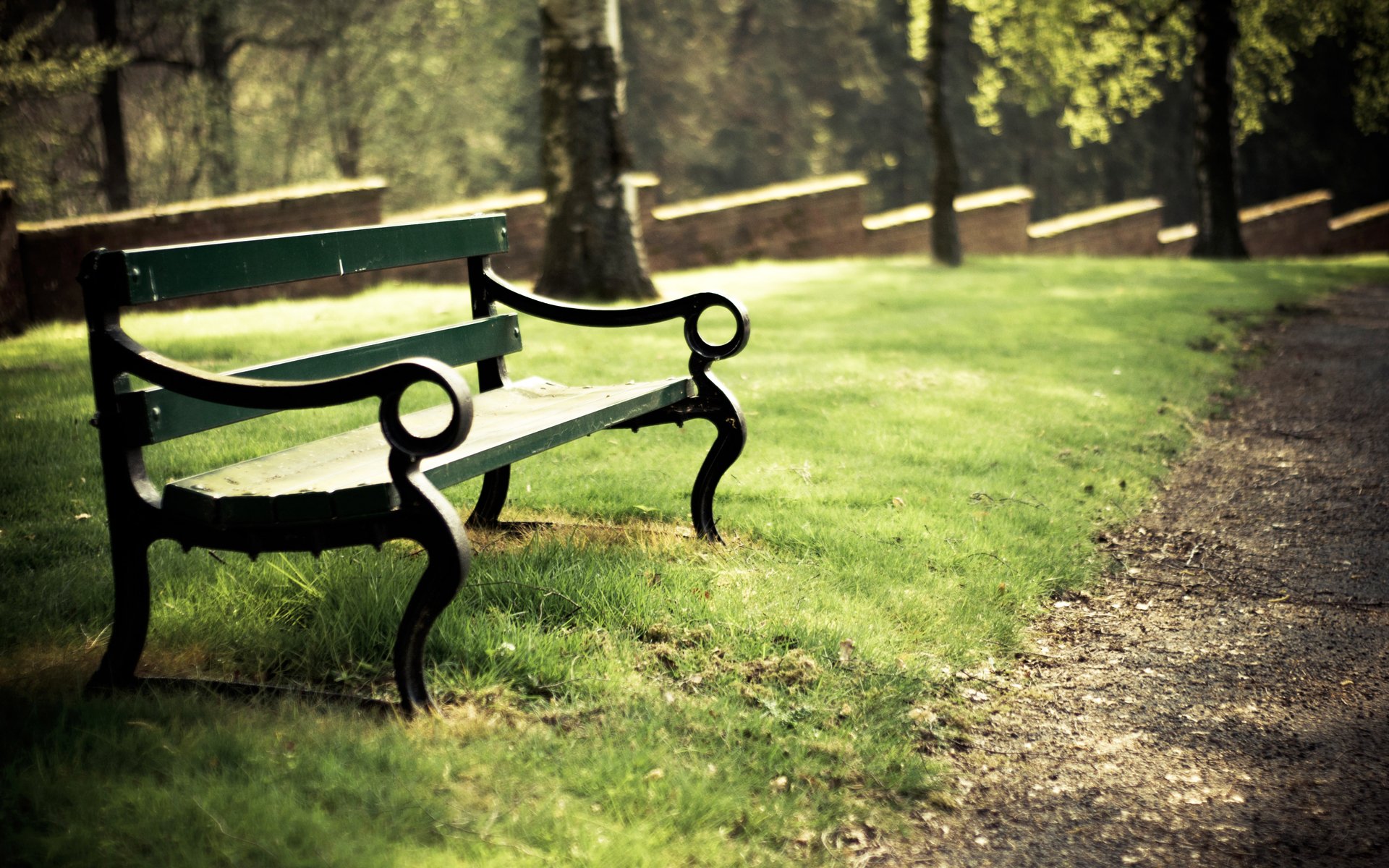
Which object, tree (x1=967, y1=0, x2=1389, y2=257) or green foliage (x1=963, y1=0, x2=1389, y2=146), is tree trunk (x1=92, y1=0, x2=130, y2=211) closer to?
green foliage (x1=963, y1=0, x2=1389, y2=146)

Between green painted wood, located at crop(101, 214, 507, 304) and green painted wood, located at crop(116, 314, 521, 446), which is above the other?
green painted wood, located at crop(101, 214, 507, 304)

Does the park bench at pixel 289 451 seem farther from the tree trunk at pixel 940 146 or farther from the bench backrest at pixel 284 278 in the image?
the tree trunk at pixel 940 146

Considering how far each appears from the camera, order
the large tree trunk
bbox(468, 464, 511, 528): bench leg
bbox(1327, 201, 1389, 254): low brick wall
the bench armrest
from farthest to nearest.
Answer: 1. bbox(1327, 201, 1389, 254): low brick wall
2. the large tree trunk
3. bbox(468, 464, 511, 528): bench leg
4. the bench armrest

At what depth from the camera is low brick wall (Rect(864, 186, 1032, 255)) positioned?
54.4 ft

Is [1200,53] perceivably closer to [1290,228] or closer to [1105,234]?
[1105,234]

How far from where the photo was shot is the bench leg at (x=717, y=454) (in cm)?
365

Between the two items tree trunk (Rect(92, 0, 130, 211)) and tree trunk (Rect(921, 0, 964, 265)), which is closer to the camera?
tree trunk (Rect(921, 0, 964, 265))

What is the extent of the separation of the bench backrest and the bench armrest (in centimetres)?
9

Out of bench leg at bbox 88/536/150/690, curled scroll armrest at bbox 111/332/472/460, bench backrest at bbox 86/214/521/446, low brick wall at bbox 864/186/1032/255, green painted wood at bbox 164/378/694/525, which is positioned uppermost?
low brick wall at bbox 864/186/1032/255

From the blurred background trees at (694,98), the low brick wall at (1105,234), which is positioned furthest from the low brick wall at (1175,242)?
the blurred background trees at (694,98)

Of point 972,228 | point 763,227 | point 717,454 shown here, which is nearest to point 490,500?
point 717,454

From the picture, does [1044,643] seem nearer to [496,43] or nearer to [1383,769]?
[1383,769]

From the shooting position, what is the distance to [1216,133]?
16.9 m

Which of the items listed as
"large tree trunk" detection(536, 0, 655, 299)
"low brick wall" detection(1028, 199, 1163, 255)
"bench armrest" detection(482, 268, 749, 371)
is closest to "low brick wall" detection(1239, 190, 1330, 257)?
"low brick wall" detection(1028, 199, 1163, 255)
